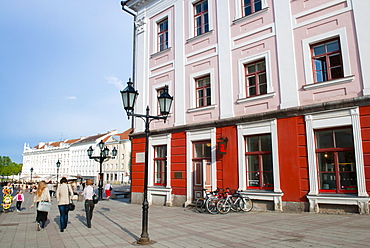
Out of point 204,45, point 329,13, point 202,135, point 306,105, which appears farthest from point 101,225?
point 329,13

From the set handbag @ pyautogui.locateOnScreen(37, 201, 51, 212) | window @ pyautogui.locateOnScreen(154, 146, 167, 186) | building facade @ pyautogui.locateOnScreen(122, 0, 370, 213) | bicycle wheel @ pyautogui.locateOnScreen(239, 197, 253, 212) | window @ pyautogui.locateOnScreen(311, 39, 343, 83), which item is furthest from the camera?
window @ pyautogui.locateOnScreen(154, 146, 167, 186)

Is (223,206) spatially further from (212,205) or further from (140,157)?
(140,157)

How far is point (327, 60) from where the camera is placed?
1123 centimetres

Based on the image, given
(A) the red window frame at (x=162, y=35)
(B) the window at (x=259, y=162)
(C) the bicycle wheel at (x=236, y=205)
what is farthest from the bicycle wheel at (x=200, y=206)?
(A) the red window frame at (x=162, y=35)

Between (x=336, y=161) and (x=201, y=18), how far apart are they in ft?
31.6

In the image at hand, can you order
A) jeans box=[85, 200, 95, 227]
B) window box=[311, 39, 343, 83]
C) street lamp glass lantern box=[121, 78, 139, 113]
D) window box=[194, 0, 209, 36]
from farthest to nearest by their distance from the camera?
window box=[194, 0, 209, 36]
window box=[311, 39, 343, 83]
jeans box=[85, 200, 95, 227]
street lamp glass lantern box=[121, 78, 139, 113]

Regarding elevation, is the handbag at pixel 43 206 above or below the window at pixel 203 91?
below

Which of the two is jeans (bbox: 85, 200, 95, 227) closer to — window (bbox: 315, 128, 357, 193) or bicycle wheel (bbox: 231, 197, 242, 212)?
bicycle wheel (bbox: 231, 197, 242, 212)

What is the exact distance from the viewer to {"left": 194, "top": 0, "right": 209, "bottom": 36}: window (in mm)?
15539

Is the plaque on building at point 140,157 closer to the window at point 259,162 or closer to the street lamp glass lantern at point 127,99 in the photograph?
→ the window at point 259,162

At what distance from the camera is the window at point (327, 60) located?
10.9m

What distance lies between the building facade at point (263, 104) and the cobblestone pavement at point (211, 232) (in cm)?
140

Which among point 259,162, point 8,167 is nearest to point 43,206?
point 259,162

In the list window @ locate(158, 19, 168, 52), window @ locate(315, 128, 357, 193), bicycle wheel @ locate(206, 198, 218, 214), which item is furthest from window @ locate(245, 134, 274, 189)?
window @ locate(158, 19, 168, 52)
